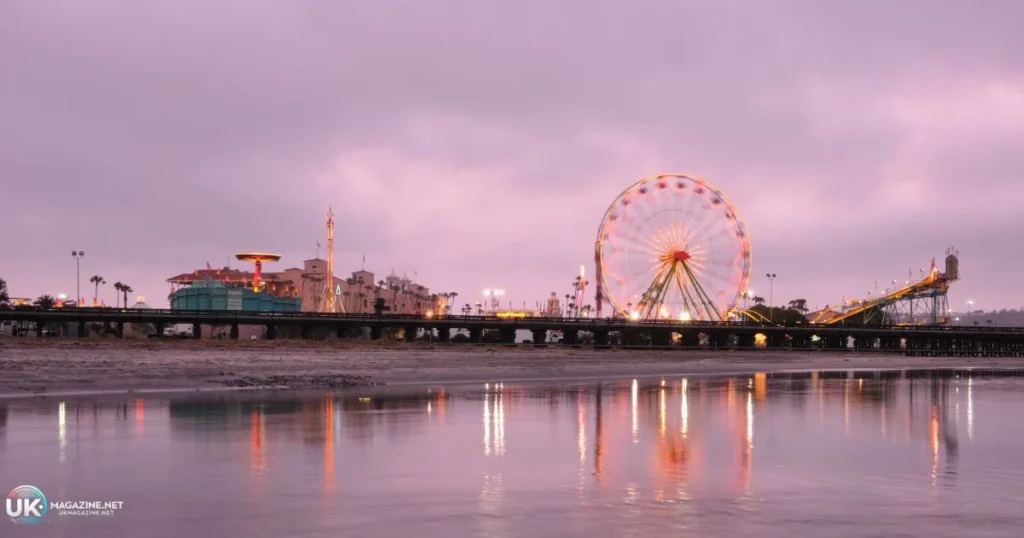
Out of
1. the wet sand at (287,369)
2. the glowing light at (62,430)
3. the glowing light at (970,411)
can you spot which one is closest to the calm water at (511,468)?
the glowing light at (62,430)

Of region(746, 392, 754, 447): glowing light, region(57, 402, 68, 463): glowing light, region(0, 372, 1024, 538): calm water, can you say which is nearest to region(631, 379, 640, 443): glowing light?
region(0, 372, 1024, 538): calm water

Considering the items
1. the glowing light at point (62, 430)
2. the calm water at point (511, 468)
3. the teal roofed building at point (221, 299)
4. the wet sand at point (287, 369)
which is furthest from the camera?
the teal roofed building at point (221, 299)

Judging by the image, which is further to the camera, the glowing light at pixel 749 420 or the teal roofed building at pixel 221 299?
the teal roofed building at pixel 221 299

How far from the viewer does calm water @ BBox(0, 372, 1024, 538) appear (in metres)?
13.1

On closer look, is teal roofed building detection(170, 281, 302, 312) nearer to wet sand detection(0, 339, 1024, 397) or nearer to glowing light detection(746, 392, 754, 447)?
wet sand detection(0, 339, 1024, 397)

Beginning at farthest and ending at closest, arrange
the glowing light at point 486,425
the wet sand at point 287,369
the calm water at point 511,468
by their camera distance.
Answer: the wet sand at point 287,369, the glowing light at point 486,425, the calm water at point 511,468

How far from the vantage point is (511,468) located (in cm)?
1816

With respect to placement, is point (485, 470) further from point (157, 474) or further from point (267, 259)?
point (267, 259)

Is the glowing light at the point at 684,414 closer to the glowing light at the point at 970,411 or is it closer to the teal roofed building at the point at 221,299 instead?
the glowing light at the point at 970,411

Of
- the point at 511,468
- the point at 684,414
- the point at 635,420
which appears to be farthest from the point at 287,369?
the point at 511,468

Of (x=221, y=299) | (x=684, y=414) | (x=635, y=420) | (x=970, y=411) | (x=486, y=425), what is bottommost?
(x=970, y=411)

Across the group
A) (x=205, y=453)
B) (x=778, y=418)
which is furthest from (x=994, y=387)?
(x=205, y=453)

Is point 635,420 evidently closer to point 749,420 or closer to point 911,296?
point 749,420

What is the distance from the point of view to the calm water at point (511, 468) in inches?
516
